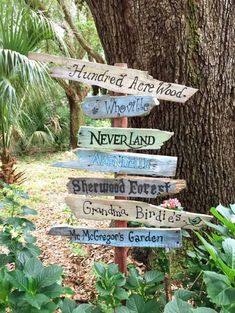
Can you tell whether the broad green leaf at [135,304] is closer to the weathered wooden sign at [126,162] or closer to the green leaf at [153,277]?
the green leaf at [153,277]

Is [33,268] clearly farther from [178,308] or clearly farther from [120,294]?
[178,308]

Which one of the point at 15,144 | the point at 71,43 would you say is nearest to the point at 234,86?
the point at 71,43

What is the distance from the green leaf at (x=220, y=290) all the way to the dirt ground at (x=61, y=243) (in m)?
1.21

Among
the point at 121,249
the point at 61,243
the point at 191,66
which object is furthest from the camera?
the point at 61,243

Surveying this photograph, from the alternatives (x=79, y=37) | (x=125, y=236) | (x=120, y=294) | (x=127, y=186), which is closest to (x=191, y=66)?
(x=127, y=186)

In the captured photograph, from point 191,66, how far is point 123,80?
0.64m

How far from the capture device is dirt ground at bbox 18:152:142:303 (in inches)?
101

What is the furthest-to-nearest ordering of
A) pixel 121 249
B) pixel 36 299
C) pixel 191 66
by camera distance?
1. pixel 191 66
2. pixel 121 249
3. pixel 36 299

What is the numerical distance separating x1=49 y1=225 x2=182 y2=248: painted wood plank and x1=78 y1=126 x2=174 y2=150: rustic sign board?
370 mm

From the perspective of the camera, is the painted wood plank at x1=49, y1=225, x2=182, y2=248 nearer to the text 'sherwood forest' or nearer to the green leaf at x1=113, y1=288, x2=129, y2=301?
the text 'sherwood forest'

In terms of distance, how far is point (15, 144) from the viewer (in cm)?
945

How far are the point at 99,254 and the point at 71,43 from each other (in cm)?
604

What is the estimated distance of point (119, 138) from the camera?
5.74 feet

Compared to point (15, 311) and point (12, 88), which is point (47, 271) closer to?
point (15, 311)
